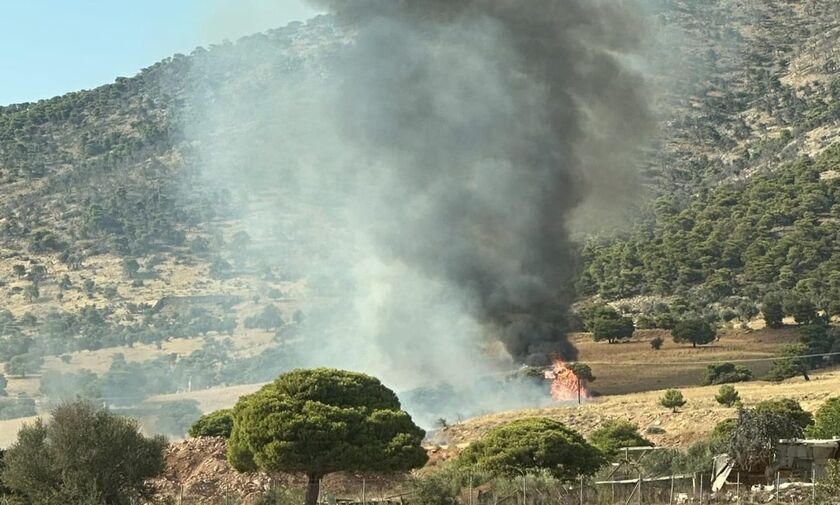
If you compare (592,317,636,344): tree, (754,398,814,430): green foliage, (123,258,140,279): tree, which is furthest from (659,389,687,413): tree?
(123,258,140,279): tree

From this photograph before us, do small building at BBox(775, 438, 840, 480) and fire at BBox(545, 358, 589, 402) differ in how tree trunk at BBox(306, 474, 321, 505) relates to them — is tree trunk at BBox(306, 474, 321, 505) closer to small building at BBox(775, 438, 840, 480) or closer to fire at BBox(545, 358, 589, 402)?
small building at BBox(775, 438, 840, 480)

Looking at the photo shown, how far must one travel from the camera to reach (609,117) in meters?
119

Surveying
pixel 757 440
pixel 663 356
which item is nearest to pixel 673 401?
pixel 757 440

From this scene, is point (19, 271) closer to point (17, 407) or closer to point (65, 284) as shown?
point (65, 284)

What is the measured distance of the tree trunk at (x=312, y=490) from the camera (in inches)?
1559

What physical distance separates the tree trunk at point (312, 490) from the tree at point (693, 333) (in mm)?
59566

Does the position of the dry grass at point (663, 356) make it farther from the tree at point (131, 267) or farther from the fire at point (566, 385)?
the tree at point (131, 267)

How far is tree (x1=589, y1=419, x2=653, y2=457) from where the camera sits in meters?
56.7

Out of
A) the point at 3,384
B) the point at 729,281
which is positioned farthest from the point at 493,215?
the point at 3,384

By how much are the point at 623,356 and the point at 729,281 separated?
106 ft

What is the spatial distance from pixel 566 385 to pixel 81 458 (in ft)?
156

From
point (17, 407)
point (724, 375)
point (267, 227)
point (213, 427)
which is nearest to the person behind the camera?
point (213, 427)

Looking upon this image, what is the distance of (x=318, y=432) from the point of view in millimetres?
40906

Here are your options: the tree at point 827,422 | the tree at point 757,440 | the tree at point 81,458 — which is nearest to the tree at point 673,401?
the tree at point 827,422
